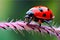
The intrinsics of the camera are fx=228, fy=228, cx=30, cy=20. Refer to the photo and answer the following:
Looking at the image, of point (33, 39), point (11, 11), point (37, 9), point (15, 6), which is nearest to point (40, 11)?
point (37, 9)

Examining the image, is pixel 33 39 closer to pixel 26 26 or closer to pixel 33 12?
pixel 33 12

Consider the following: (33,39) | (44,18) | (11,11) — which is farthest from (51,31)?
(11,11)

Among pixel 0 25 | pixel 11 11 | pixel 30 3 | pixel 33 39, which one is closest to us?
pixel 0 25

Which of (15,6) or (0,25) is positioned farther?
(15,6)

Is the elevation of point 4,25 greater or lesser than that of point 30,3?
greater

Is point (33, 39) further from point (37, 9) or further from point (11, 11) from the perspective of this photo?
point (11, 11)

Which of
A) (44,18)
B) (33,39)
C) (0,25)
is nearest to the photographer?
(0,25)

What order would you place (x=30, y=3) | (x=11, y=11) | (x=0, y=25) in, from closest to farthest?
(x=0, y=25), (x=11, y=11), (x=30, y=3)

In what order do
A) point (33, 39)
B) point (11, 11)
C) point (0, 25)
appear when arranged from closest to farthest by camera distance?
point (0, 25)
point (33, 39)
point (11, 11)

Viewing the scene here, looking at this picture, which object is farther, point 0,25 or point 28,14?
point 28,14
